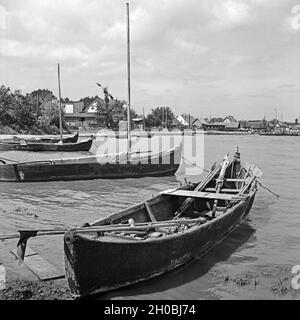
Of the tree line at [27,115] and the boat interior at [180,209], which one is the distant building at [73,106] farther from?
the boat interior at [180,209]

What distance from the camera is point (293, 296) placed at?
5.80 m

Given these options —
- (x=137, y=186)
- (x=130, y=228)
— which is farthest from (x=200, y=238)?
(x=137, y=186)

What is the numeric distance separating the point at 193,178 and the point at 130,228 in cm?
1421

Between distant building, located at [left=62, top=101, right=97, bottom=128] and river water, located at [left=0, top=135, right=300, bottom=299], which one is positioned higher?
distant building, located at [left=62, top=101, right=97, bottom=128]

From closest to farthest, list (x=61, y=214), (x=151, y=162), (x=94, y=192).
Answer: (x=61, y=214)
(x=94, y=192)
(x=151, y=162)

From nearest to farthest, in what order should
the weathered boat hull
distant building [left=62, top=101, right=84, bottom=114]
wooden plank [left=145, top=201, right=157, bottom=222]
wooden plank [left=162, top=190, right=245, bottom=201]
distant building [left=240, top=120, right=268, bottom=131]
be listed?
the weathered boat hull, wooden plank [left=145, top=201, right=157, bottom=222], wooden plank [left=162, top=190, right=245, bottom=201], distant building [left=62, top=101, right=84, bottom=114], distant building [left=240, top=120, right=268, bottom=131]

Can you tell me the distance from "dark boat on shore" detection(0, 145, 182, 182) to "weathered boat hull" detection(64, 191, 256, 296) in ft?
36.4

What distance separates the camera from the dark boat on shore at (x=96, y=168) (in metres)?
16.1

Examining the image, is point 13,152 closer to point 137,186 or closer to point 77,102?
point 137,186

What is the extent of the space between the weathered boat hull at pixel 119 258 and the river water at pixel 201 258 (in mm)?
215

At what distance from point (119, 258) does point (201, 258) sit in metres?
2.39

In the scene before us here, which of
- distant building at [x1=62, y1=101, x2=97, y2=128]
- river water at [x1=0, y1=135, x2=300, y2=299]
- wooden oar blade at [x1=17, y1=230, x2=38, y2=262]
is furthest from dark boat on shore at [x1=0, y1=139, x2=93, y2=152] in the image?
distant building at [x1=62, y1=101, x2=97, y2=128]

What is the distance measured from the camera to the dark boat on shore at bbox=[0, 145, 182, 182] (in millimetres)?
16109

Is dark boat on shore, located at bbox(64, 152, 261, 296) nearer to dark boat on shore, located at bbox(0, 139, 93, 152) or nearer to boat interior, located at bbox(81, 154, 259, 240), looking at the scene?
boat interior, located at bbox(81, 154, 259, 240)
